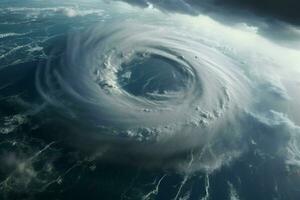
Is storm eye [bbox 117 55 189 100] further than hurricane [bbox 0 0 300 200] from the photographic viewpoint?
Yes

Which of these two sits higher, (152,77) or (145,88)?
(152,77)

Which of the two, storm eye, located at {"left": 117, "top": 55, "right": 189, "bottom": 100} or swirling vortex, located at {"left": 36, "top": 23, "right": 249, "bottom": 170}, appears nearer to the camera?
swirling vortex, located at {"left": 36, "top": 23, "right": 249, "bottom": 170}

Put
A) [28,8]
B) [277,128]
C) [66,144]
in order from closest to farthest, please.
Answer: [66,144], [277,128], [28,8]

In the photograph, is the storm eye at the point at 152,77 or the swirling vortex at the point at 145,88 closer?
the swirling vortex at the point at 145,88

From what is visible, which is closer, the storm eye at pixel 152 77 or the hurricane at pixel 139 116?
the hurricane at pixel 139 116

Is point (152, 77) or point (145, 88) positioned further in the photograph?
point (152, 77)

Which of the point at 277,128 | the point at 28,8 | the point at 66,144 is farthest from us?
the point at 28,8

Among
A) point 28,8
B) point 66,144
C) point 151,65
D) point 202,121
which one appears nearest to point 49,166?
point 66,144

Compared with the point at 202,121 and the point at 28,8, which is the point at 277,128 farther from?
the point at 28,8
